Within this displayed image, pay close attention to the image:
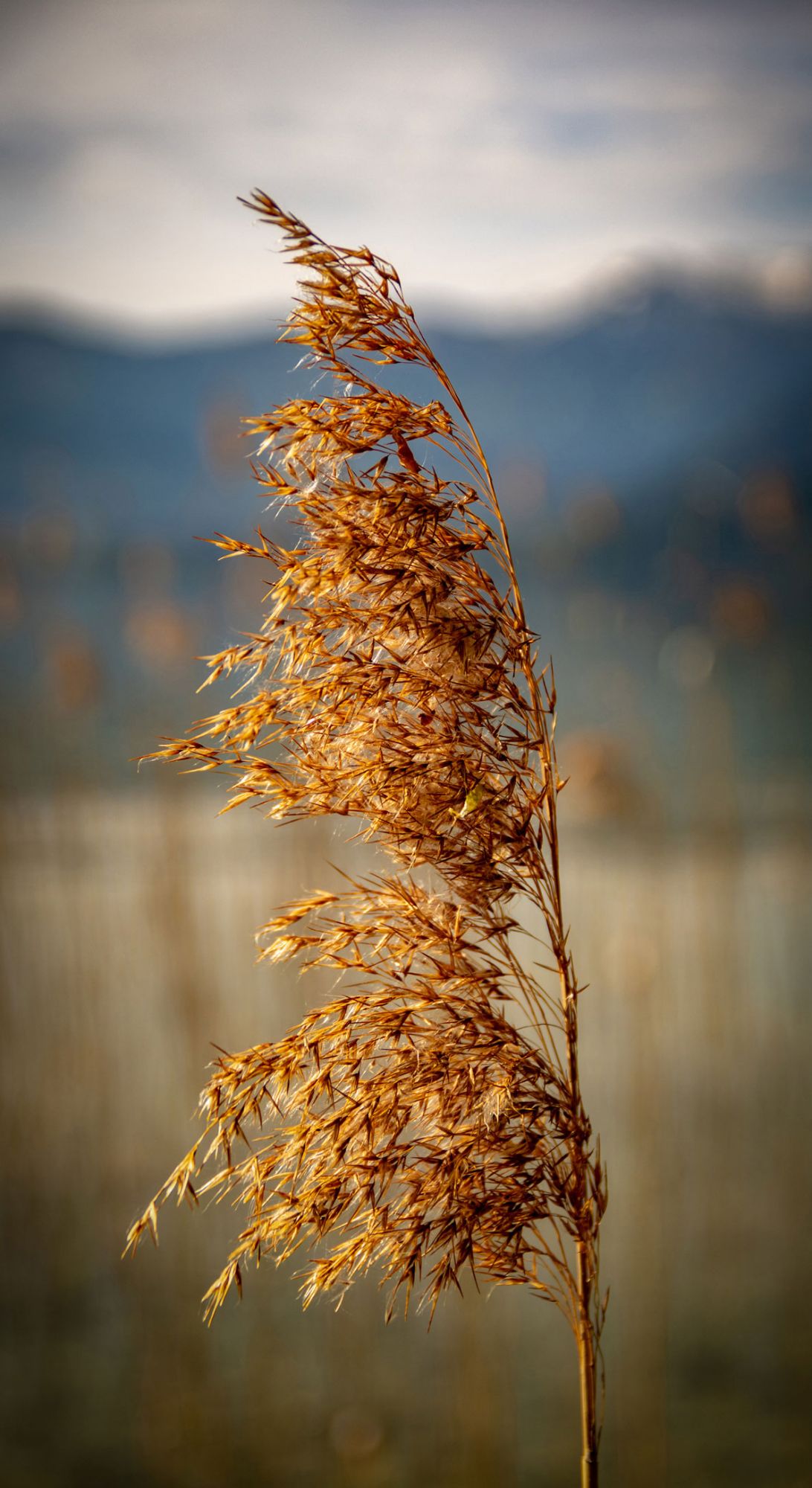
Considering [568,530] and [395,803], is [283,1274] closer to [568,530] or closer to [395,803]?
[568,530]

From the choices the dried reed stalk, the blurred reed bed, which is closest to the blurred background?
the blurred reed bed

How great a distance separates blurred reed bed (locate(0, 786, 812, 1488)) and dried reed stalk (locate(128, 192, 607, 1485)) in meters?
1.73

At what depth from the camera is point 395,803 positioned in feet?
2.87

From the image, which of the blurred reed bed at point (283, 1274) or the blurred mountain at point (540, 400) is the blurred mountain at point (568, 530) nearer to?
the blurred mountain at point (540, 400)

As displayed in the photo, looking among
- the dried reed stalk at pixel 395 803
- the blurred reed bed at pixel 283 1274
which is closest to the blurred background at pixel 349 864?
the blurred reed bed at pixel 283 1274

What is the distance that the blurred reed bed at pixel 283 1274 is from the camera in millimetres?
Result: 2543

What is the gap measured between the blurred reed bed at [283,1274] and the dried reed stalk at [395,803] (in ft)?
5.68

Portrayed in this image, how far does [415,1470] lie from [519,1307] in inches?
19.3

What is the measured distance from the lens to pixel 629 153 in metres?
2.89

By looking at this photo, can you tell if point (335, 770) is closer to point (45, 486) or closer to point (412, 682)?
point (412, 682)

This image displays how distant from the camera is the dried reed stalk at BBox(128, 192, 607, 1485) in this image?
85cm

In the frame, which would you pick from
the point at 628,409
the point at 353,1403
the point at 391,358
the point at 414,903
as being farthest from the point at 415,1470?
the point at 628,409

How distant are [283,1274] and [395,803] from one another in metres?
2.28

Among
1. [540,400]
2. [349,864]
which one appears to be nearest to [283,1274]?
[349,864]
